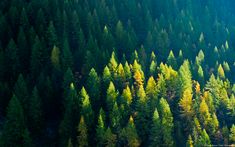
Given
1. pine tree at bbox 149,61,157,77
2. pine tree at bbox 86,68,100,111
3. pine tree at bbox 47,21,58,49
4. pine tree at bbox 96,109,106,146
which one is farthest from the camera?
pine tree at bbox 47,21,58,49

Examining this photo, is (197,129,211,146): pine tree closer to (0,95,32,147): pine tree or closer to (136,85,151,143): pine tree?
(136,85,151,143): pine tree

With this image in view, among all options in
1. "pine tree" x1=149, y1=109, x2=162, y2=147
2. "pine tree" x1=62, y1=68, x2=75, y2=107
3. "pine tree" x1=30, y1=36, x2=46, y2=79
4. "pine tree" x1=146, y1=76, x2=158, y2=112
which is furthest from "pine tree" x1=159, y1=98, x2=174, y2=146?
"pine tree" x1=30, y1=36, x2=46, y2=79

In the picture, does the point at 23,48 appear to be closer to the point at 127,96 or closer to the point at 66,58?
the point at 66,58

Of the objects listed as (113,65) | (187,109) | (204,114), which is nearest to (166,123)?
(187,109)

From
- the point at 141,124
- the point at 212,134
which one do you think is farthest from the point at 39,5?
the point at 212,134

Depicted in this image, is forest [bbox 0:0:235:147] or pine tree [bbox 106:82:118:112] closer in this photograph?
forest [bbox 0:0:235:147]
